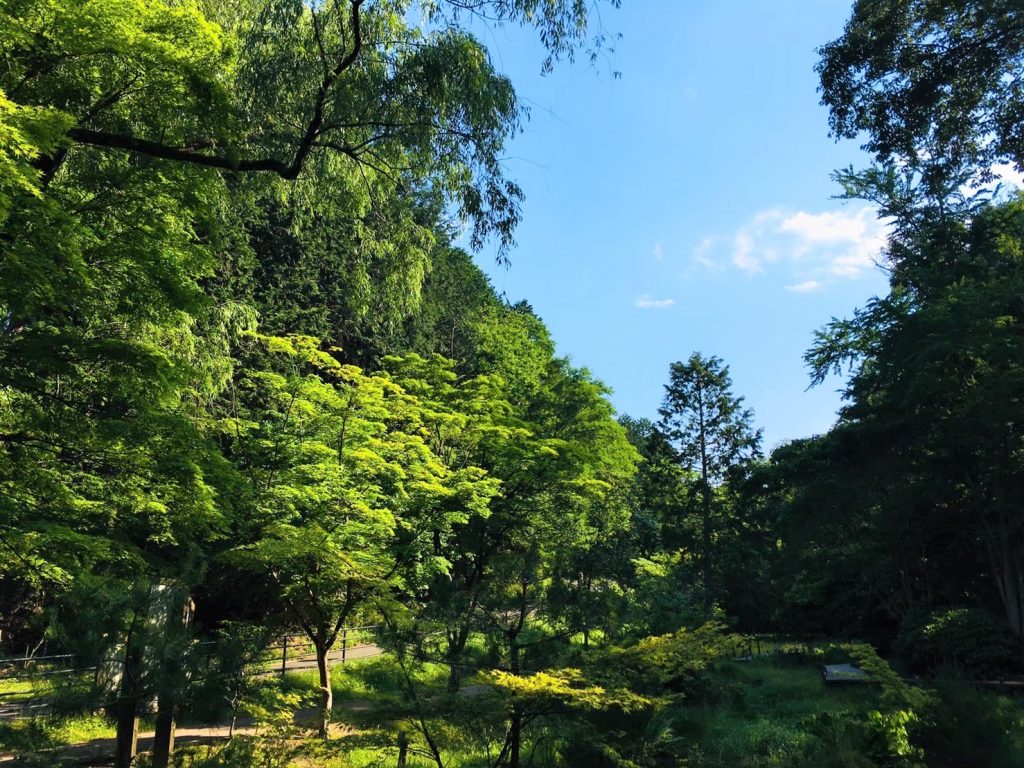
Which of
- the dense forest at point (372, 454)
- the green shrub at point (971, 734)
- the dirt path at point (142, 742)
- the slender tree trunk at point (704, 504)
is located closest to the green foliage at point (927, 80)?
the dense forest at point (372, 454)

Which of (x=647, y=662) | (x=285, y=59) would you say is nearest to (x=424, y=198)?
(x=285, y=59)

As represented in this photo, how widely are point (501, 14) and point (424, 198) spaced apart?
3.21 metres

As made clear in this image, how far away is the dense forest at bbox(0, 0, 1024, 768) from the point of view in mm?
6066

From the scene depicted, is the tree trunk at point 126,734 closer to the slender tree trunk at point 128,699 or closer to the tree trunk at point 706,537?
the slender tree trunk at point 128,699

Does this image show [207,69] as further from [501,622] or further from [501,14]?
[501,622]

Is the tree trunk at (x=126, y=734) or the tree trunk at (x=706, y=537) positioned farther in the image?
→ the tree trunk at (x=706, y=537)

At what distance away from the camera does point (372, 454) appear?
11555 millimetres

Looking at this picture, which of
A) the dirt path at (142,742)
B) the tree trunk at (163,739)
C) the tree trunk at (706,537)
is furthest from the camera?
the tree trunk at (706,537)

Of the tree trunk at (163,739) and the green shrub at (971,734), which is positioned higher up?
the tree trunk at (163,739)

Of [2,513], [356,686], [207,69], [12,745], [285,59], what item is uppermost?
[285,59]

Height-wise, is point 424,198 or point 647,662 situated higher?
point 424,198

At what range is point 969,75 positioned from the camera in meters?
10.1

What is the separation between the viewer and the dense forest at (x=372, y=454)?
607cm

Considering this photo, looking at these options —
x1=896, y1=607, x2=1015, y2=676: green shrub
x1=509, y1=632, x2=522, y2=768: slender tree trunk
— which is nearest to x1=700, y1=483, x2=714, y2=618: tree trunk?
x1=896, y1=607, x2=1015, y2=676: green shrub
